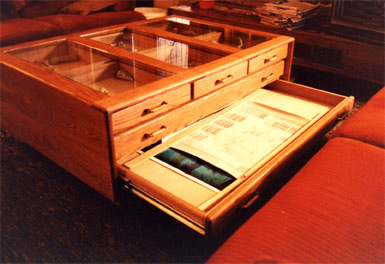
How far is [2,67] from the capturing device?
124cm

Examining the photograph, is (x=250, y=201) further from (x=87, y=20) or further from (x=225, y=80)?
(x=87, y=20)

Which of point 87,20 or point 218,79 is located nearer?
point 218,79

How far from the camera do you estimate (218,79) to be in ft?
4.09

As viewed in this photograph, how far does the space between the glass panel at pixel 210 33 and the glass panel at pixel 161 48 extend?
14cm

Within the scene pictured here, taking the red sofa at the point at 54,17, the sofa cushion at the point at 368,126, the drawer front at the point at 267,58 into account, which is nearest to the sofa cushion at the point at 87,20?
the red sofa at the point at 54,17

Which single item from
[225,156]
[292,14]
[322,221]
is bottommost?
[225,156]

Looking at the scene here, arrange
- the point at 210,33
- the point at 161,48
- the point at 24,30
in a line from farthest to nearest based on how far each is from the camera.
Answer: the point at 24,30 < the point at 210,33 < the point at 161,48

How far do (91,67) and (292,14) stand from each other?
1.48 metres

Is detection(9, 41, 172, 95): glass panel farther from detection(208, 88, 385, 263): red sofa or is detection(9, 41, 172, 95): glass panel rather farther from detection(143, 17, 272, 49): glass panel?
detection(208, 88, 385, 263): red sofa

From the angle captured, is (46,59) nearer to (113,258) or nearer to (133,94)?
(133,94)

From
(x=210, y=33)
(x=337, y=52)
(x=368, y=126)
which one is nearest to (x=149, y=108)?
(x=368, y=126)

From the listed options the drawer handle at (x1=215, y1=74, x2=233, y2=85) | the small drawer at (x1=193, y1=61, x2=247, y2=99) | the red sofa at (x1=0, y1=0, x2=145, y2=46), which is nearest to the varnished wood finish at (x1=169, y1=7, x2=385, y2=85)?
the red sofa at (x1=0, y1=0, x2=145, y2=46)

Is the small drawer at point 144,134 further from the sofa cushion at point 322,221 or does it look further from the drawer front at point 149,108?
the sofa cushion at point 322,221

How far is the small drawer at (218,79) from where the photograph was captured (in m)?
1.17
